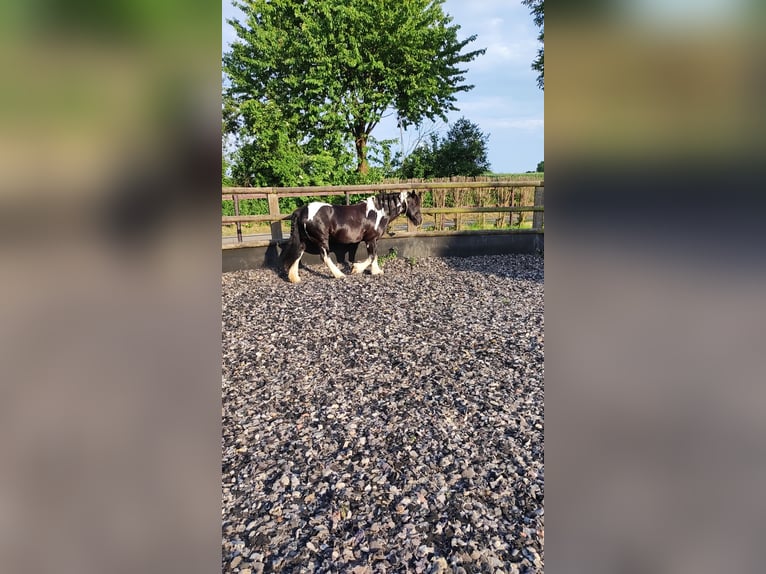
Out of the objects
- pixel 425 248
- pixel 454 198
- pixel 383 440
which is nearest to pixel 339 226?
pixel 425 248

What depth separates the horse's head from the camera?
8969 mm

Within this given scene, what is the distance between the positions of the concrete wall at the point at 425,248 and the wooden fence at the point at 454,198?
151 mm

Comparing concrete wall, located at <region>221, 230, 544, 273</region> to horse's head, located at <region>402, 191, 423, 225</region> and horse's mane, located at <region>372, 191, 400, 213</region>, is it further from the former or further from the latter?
horse's mane, located at <region>372, 191, 400, 213</region>

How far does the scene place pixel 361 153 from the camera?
21.6m

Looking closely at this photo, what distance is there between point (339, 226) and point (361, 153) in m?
14.6

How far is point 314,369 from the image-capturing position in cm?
431

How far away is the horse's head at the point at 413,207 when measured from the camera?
29.4 ft

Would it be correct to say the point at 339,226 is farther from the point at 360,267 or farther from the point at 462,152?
the point at 462,152
